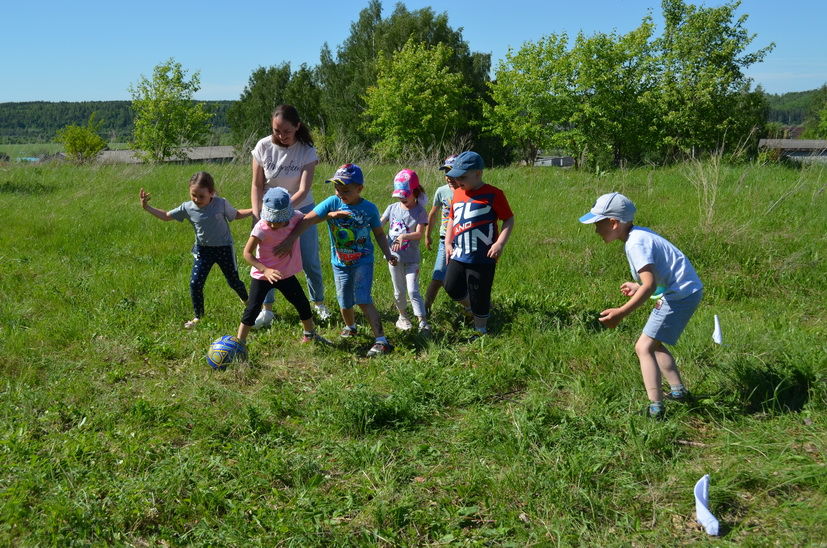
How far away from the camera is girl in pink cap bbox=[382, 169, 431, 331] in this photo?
593 centimetres

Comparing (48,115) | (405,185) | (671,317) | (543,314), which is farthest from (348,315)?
(48,115)

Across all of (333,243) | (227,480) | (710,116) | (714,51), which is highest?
(714,51)

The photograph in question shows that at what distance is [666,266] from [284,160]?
3649mm

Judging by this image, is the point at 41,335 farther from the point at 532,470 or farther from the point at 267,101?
the point at 267,101

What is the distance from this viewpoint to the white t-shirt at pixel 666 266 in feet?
13.0

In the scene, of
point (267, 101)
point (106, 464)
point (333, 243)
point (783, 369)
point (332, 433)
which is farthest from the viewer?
point (267, 101)

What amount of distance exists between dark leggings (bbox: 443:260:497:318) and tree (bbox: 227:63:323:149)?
56660 mm

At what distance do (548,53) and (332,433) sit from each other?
1829 inches

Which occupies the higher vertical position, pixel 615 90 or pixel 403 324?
pixel 615 90

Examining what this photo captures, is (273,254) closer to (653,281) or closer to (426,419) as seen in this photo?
(426,419)

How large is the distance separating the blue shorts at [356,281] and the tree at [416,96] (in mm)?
41421

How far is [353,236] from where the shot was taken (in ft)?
18.4

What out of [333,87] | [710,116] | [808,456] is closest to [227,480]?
[808,456]

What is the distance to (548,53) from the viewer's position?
4600cm
